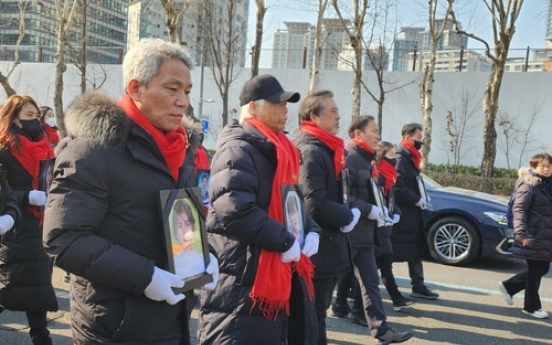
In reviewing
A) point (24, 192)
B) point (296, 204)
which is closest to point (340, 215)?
point (296, 204)

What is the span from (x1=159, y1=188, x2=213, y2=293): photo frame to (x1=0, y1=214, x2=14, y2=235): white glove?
6.44 ft

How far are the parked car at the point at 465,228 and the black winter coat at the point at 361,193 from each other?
12.0 feet

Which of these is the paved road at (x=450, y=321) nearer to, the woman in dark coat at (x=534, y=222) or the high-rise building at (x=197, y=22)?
the woman in dark coat at (x=534, y=222)

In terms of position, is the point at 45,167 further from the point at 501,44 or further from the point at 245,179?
the point at 501,44

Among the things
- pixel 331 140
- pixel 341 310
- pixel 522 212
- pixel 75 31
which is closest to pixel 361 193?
pixel 331 140

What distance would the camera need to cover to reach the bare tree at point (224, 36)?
21.4 meters

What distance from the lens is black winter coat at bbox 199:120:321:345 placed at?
300 cm

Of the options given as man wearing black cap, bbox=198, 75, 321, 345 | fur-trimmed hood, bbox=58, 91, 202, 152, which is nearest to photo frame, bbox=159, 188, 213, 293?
fur-trimmed hood, bbox=58, 91, 202, 152

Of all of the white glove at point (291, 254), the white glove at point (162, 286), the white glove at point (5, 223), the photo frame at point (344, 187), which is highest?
the photo frame at point (344, 187)

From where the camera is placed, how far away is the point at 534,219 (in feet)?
19.3

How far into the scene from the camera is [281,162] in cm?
318

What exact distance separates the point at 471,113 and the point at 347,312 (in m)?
17.5

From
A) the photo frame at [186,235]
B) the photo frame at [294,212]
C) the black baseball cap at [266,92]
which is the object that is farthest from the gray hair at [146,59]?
the photo frame at [294,212]

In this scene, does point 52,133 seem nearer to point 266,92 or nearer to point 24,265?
point 24,265
